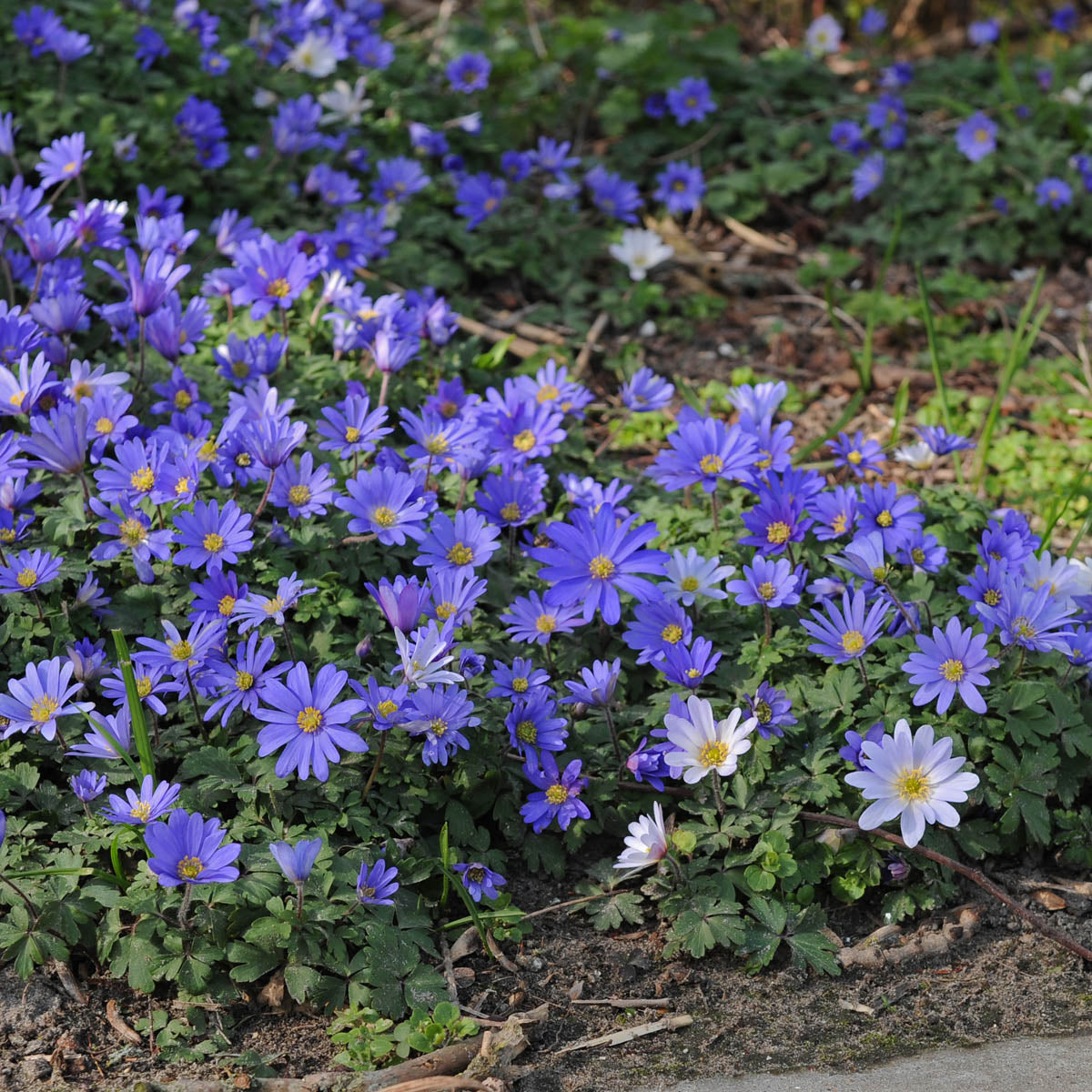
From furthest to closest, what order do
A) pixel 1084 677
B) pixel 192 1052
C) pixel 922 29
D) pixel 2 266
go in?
pixel 922 29 < pixel 2 266 < pixel 1084 677 < pixel 192 1052

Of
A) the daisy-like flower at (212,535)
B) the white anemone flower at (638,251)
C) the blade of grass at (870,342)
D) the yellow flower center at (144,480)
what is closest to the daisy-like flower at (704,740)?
the daisy-like flower at (212,535)

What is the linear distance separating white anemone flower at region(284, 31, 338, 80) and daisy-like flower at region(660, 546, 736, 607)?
2901 millimetres

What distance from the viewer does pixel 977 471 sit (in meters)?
3.64

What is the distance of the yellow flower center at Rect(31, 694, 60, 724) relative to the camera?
2.29m

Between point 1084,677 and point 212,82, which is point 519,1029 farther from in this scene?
point 212,82

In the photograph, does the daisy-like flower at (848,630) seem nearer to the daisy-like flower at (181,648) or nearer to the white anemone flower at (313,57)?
the daisy-like flower at (181,648)

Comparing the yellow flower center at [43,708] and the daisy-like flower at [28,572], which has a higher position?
A: the daisy-like flower at [28,572]

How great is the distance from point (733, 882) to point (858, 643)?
527 millimetres

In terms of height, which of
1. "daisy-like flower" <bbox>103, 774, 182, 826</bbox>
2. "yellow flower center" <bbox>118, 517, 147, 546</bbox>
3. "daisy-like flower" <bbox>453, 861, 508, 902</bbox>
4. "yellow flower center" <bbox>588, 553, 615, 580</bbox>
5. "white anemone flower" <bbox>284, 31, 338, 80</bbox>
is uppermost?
"white anemone flower" <bbox>284, 31, 338, 80</bbox>

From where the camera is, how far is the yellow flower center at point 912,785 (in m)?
2.24

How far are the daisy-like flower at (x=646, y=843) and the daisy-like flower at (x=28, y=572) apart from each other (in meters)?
1.25

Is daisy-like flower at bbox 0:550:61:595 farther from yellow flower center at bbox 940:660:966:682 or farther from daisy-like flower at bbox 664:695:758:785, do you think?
yellow flower center at bbox 940:660:966:682

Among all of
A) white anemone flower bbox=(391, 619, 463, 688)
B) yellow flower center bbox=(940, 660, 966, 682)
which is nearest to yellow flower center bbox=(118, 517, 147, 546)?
white anemone flower bbox=(391, 619, 463, 688)

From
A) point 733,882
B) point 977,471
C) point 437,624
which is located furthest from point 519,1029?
point 977,471
